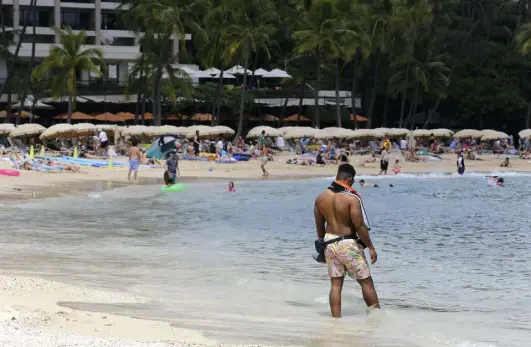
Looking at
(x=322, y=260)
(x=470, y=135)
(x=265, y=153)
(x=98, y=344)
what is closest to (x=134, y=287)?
(x=322, y=260)

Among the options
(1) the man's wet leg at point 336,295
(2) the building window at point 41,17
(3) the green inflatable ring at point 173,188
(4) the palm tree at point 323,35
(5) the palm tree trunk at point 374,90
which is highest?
(2) the building window at point 41,17

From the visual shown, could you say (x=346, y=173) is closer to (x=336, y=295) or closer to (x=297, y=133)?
(x=336, y=295)

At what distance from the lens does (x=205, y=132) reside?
1989 inches

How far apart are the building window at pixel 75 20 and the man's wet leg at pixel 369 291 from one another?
68838 mm

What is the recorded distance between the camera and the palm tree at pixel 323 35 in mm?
58938

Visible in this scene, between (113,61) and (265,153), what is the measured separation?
123 ft

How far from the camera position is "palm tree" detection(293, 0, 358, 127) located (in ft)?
193

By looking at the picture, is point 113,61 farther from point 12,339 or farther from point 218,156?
point 12,339

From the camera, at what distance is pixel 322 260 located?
31.8ft

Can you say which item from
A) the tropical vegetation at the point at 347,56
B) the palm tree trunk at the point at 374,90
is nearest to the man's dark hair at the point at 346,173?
the tropical vegetation at the point at 347,56

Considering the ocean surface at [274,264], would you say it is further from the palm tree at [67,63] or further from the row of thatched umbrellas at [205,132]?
the palm tree at [67,63]

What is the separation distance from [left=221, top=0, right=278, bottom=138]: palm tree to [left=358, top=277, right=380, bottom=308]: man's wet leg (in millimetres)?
48288

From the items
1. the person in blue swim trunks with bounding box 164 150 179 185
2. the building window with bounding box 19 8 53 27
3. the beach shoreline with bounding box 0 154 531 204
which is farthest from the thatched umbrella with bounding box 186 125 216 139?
the building window with bounding box 19 8 53 27

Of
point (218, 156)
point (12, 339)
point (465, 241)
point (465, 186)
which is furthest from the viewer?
point (218, 156)
